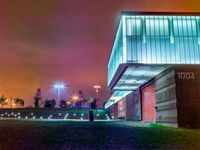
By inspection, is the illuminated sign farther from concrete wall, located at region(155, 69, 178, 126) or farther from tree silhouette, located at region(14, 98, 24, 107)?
tree silhouette, located at region(14, 98, 24, 107)

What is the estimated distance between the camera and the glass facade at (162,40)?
3033 centimetres

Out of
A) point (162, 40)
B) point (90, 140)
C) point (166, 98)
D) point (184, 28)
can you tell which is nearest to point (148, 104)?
point (166, 98)

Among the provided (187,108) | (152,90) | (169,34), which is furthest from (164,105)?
(152,90)

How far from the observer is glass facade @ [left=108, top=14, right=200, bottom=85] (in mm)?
30328

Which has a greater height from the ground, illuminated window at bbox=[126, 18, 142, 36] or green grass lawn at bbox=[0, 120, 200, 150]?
illuminated window at bbox=[126, 18, 142, 36]

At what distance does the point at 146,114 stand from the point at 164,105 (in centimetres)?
1736

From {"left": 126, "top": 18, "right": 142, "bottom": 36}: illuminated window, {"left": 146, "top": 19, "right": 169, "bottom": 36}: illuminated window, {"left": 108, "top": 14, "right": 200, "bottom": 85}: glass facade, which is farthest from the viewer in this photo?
{"left": 126, "top": 18, "right": 142, "bottom": 36}: illuminated window

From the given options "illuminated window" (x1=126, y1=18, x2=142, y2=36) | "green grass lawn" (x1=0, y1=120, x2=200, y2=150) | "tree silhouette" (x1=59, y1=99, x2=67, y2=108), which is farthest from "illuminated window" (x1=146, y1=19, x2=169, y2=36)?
"tree silhouette" (x1=59, y1=99, x2=67, y2=108)

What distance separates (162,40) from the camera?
101 ft

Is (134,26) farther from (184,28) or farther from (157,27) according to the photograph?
(184,28)

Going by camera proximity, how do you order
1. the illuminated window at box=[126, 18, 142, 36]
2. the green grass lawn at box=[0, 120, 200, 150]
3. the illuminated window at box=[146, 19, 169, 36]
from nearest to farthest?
1. the green grass lawn at box=[0, 120, 200, 150]
2. the illuminated window at box=[146, 19, 169, 36]
3. the illuminated window at box=[126, 18, 142, 36]

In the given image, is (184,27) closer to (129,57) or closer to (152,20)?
(152,20)

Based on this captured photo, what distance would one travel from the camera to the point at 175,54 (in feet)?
99.8

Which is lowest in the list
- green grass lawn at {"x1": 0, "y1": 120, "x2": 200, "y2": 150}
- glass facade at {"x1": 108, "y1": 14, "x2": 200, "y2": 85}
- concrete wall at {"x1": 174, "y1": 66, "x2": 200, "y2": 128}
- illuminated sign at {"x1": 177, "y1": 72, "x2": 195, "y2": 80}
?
green grass lawn at {"x1": 0, "y1": 120, "x2": 200, "y2": 150}
